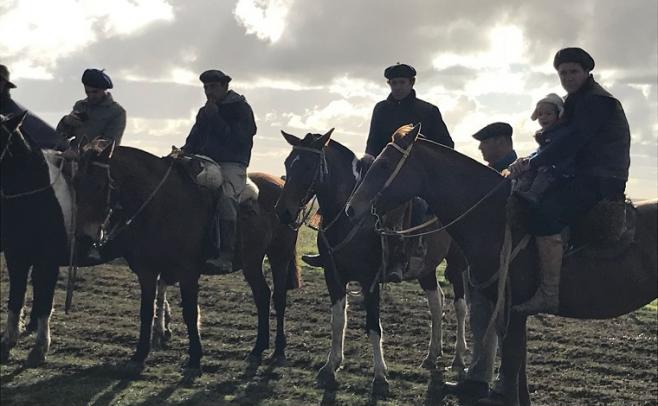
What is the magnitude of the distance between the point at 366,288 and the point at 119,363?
3228 millimetres

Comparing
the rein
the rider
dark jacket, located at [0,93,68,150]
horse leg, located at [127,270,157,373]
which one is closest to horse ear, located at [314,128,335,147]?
the rider

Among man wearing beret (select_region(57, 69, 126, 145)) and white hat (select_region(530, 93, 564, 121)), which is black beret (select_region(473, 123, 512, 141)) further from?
Answer: man wearing beret (select_region(57, 69, 126, 145))

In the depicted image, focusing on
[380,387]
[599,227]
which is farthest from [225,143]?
[599,227]

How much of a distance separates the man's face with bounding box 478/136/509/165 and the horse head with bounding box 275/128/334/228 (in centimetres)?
186

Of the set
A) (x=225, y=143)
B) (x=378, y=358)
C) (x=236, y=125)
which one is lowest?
(x=378, y=358)

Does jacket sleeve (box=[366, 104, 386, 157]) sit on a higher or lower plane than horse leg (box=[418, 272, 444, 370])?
Result: higher

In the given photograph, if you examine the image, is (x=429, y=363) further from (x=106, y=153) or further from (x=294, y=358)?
(x=106, y=153)

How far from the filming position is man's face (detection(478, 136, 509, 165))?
315 inches

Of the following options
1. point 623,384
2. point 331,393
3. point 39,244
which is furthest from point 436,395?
point 39,244

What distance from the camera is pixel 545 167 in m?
5.78

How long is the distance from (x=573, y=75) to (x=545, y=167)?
0.81m

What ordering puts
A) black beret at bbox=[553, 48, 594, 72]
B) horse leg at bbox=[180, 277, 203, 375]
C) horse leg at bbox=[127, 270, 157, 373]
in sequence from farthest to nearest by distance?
horse leg at bbox=[180, 277, 203, 375] → horse leg at bbox=[127, 270, 157, 373] → black beret at bbox=[553, 48, 594, 72]

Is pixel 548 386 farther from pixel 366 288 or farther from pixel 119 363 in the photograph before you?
pixel 119 363

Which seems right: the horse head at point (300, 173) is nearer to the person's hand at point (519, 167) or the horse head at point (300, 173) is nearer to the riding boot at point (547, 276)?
the person's hand at point (519, 167)
